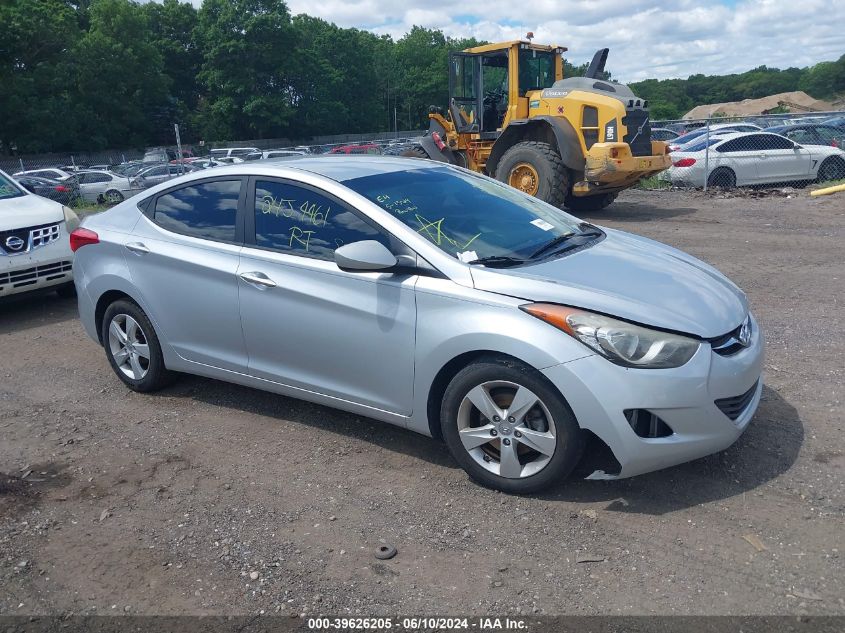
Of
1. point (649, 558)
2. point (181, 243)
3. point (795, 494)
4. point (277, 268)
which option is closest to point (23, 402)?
point (181, 243)

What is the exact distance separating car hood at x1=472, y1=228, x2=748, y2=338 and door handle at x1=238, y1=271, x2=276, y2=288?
129 centimetres

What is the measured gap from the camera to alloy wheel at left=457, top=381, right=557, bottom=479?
353cm

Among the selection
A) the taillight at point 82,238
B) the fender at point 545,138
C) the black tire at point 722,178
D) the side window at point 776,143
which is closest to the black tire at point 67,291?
the taillight at point 82,238

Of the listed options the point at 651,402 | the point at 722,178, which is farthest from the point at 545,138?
the point at 651,402

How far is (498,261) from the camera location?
3.96 metres

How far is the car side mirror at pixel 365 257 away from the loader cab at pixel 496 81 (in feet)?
34.6

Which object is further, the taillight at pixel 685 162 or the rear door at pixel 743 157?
the taillight at pixel 685 162

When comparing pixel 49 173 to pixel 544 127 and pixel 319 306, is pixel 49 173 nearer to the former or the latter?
pixel 544 127

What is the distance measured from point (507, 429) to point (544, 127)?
35.1ft

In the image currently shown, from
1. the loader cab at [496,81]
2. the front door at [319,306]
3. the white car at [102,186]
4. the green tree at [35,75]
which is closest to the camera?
the front door at [319,306]

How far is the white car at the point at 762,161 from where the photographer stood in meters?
16.5

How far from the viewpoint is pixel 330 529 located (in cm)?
355

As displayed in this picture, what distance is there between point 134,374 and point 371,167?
2281mm

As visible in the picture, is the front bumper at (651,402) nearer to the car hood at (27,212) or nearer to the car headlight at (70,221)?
the car hood at (27,212)
